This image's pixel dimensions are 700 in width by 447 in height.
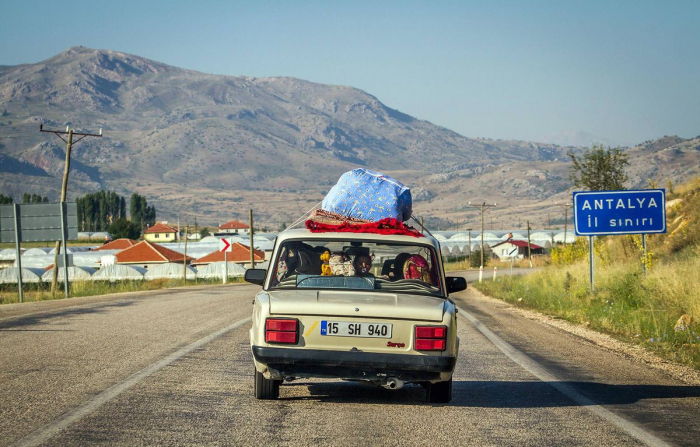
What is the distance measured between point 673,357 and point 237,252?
3599 inches

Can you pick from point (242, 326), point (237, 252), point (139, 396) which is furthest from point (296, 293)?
point (237, 252)

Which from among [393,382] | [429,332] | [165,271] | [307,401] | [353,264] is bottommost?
[165,271]

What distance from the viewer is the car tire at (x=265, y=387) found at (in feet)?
24.8

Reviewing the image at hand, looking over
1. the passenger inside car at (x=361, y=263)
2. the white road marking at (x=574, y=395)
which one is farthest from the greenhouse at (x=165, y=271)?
the passenger inside car at (x=361, y=263)

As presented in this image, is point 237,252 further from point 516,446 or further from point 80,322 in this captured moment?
point 516,446

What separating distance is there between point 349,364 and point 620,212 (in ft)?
49.4

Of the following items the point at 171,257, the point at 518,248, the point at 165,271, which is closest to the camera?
the point at 165,271

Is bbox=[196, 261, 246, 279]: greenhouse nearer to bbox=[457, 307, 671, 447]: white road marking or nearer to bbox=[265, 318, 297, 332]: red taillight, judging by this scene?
bbox=[457, 307, 671, 447]: white road marking

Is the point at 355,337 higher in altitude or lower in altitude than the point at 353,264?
lower

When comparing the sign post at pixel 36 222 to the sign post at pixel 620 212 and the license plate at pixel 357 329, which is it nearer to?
the sign post at pixel 620 212

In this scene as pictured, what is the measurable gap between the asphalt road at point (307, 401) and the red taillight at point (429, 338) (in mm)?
637

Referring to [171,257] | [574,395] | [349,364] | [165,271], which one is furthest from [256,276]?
[171,257]

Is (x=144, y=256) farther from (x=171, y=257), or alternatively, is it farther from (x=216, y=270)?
(x=216, y=270)

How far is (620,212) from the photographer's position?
66.7 ft
